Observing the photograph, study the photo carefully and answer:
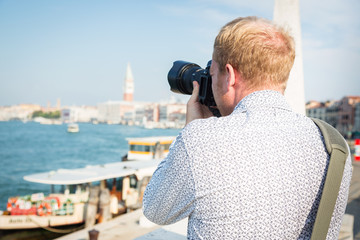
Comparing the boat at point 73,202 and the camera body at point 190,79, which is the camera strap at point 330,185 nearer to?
the camera body at point 190,79

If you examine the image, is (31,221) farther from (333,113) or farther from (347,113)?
(333,113)

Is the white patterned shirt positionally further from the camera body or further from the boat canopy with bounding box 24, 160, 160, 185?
the boat canopy with bounding box 24, 160, 160, 185

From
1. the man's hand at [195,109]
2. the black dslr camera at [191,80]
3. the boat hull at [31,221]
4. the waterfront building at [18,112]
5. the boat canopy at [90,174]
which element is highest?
the black dslr camera at [191,80]

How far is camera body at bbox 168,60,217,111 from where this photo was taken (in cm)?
95

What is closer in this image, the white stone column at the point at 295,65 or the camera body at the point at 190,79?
the camera body at the point at 190,79

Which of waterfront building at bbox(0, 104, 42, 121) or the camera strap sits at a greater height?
the camera strap

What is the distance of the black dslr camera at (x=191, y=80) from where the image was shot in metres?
0.95

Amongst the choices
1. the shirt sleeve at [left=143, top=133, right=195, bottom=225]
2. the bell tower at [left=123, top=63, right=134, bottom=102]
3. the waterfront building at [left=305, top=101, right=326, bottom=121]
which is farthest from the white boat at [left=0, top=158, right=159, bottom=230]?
the bell tower at [left=123, top=63, right=134, bottom=102]

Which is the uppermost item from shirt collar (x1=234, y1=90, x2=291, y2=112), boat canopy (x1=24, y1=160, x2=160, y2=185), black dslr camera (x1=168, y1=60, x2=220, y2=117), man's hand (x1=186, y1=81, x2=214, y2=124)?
black dslr camera (x1=168, y1=60, x2=220, y2=117)

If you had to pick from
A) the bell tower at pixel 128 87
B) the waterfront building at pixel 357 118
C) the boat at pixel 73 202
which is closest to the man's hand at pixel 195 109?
the boat at pixel 73 202

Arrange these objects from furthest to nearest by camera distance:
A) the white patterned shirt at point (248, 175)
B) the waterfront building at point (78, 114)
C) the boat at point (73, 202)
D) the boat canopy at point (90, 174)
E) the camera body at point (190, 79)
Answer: the waterfront building at point (78, 114), the boat canopy at point (90, 174), the boat at point (73, 202), the camera body at point (190, 79), the white patterned shirt at point (248, 175)

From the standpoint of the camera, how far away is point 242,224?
69 centimetres

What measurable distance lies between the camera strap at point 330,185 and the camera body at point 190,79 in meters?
0.33

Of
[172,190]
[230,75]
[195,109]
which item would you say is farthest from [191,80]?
[172,190]
